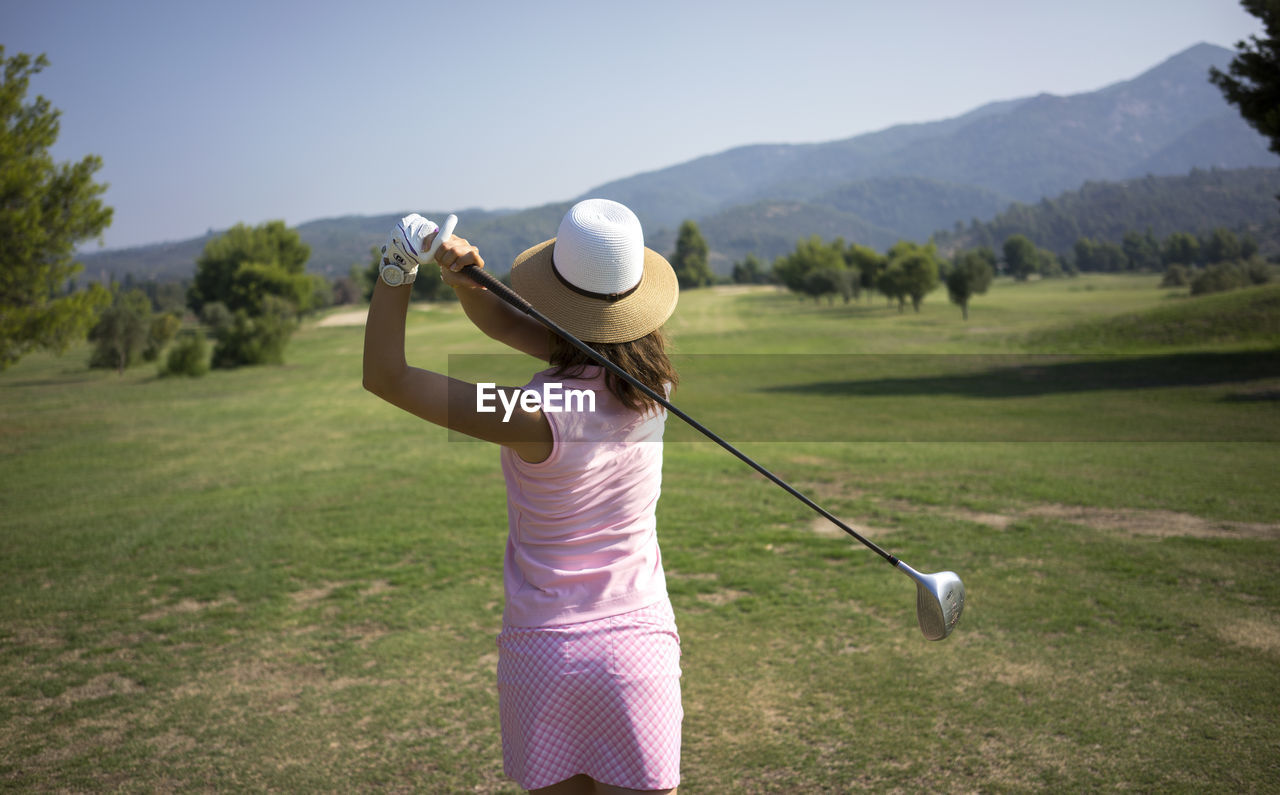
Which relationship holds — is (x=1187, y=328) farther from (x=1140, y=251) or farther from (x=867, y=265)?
(x=1140, y=251)

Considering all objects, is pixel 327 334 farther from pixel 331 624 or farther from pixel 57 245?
pixel 331 624

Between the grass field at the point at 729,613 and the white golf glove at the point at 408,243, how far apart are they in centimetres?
315

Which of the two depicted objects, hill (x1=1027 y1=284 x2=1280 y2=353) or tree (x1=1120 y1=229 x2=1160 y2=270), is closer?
hill (x1=1027 y1=284 x2=1280 y2=353)

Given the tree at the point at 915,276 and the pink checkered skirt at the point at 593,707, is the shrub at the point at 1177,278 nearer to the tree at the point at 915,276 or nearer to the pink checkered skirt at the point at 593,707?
the tree at the point at 915,276

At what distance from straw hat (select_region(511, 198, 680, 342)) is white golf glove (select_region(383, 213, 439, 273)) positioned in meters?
0.33

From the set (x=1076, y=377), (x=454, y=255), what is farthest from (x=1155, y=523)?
(x=1076, y=377)

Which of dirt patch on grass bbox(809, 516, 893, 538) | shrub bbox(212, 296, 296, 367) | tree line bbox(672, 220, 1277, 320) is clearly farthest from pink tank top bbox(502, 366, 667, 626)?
shrub bbox(212, 296, 296, 367)

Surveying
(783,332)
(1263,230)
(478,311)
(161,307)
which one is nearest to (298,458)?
(478,311)

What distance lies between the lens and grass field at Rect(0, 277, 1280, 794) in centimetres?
441

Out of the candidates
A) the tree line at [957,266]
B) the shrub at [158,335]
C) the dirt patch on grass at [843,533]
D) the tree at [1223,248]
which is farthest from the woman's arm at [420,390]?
the tree at [1223,248]

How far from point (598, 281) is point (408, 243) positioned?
50 centimetres

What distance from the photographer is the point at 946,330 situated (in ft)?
175

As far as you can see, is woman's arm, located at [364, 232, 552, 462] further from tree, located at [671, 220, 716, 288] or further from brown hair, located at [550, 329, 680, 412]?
tree, located at [671, 220, 716, 288]

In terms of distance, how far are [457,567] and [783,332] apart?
158ft
